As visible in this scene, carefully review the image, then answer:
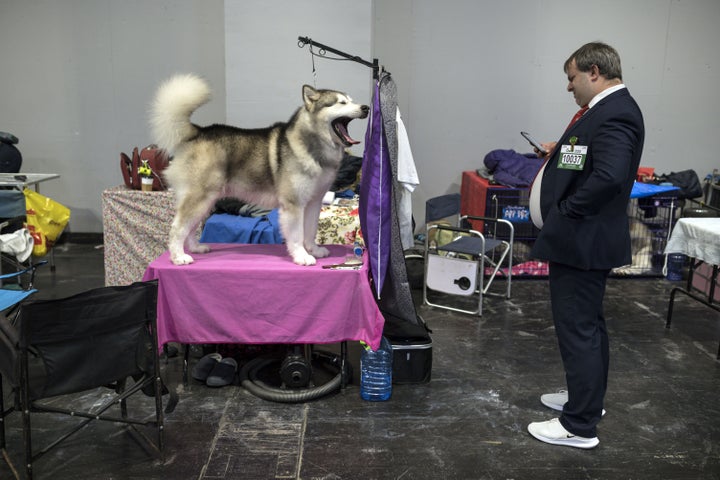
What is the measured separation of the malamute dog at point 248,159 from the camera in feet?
11.2

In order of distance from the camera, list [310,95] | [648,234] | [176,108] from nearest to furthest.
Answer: [310,95], [176,108], [648,234]

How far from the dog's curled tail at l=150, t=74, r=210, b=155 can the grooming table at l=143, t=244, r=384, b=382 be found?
0.66m

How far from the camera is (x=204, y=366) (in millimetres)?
3869

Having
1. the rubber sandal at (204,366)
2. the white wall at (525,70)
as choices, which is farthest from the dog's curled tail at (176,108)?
the white wall at (525,70)

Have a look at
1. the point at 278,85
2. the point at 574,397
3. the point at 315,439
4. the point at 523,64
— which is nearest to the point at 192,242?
the point at 315,439

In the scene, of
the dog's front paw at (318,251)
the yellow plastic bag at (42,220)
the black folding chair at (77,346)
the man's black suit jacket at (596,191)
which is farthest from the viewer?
the yellow plastic bag at (42,220)

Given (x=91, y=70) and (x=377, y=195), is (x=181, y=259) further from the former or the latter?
(x=91, y=70)

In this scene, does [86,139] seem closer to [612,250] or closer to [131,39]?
[131,39]

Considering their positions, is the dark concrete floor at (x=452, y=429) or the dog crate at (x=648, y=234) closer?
the dark concrete floor at (x=452, y=429)

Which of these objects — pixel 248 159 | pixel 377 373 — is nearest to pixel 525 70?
pixel 248 159

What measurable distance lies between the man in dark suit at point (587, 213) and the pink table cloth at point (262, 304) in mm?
973

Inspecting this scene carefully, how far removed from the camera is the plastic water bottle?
365 centimetres

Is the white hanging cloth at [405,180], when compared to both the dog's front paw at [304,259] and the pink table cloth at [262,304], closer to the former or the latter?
the pink table cloth at [262,304]

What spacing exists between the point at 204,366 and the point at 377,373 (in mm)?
1011
